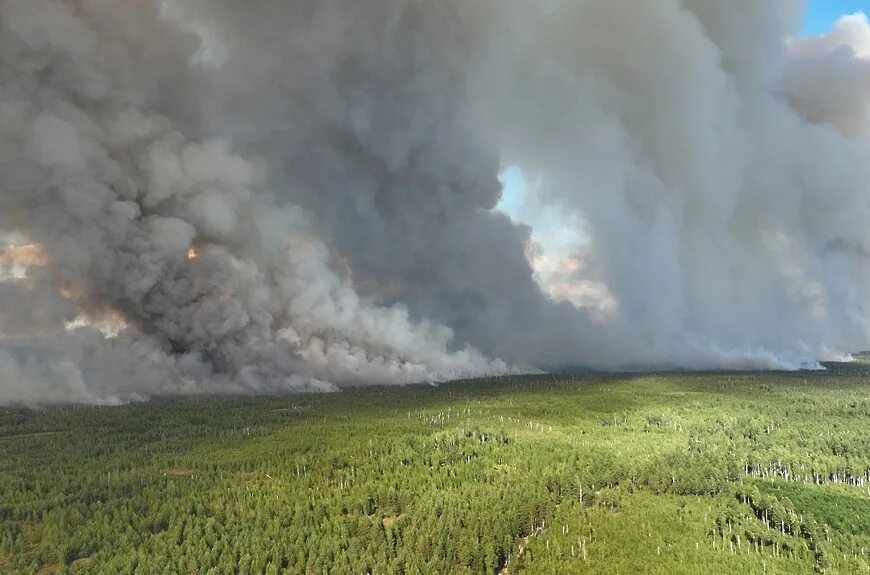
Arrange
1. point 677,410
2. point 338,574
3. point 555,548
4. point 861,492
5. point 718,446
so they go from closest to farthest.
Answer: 1. point 338,574
2. point 555,548
3. point 861,492
4. point 718,446
5. point 677,410

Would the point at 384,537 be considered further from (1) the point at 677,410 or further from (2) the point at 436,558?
(1) the point at 677,410

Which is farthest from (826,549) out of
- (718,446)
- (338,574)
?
(338,574)

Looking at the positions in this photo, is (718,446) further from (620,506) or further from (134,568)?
(134,568)

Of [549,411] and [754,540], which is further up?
[549,411]

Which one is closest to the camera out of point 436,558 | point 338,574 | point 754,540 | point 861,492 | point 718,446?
point 338,574

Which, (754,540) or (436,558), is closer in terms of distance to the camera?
(436,558)

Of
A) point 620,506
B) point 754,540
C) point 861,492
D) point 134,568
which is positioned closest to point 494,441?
point 620,506
